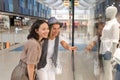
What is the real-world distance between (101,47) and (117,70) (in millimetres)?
1008

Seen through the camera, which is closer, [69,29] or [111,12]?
[111,12]

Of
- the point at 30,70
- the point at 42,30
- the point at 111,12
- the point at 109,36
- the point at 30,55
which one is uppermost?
the point at 111,12

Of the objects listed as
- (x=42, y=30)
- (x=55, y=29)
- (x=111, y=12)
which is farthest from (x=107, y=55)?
(x=42, y=30)

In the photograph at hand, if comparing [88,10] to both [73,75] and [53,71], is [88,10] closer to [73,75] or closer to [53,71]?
[73,75]

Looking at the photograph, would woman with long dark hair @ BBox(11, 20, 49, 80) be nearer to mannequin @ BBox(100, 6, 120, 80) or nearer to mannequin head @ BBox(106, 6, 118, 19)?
mannequin @ BBox(100, 6, 120, 80)

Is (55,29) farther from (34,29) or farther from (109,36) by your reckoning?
(109,36)

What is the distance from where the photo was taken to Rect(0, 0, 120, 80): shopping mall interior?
5.02 m

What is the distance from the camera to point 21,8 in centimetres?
1419

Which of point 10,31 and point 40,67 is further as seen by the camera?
point 10,31

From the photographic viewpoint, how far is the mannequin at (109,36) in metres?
3.70

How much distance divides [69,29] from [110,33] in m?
3.59

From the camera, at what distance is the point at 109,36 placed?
3.74m

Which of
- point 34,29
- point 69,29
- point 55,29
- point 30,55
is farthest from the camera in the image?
point 69,29

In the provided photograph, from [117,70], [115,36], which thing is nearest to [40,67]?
[117,70]
